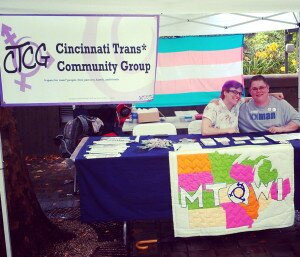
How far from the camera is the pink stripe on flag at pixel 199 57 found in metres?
7.54

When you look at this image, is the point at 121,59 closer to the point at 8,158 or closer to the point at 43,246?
the point at 8,158

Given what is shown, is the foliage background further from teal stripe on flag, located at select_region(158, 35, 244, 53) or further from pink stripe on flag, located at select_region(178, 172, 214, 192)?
pink stripe on flag, located at select_region(178, 172, 214, 192)

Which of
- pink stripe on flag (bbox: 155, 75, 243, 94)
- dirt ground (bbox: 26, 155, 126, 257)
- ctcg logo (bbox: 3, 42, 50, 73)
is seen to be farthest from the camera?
pink stripe on flag (bbox: 155, 75, 243, 94)

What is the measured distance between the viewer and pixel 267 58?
38.5 ft

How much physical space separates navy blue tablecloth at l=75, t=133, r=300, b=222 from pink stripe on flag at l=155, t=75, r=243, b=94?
3.88 meters

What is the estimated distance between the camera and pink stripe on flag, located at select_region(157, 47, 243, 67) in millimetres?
7535

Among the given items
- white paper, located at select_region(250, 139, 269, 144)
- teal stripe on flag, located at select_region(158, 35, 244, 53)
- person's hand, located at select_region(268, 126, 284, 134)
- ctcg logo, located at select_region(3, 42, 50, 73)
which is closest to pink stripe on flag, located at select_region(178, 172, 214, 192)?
white paper, located at select_region(250, 139, 269, 144)

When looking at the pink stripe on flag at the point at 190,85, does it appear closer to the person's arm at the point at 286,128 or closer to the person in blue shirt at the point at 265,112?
the person in blue shirt at the point at 265,112

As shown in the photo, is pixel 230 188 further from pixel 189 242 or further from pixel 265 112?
pixel 265 112

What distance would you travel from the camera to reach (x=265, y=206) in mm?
3863

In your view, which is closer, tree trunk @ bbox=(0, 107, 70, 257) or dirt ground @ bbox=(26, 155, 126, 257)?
tree trunk @ bbox=(0, 107, 70, 257)

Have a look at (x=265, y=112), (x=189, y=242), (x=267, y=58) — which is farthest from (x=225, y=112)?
(x=267, y=58)

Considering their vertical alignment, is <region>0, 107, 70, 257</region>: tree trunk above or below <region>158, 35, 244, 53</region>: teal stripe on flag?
below

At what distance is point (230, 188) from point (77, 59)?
1.92m
